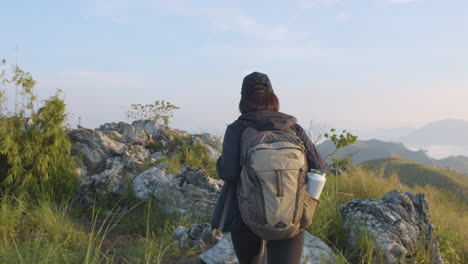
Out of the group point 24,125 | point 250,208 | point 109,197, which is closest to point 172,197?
point 109,197

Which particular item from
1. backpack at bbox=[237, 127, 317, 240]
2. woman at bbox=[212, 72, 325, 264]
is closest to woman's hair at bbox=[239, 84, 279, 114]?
woman at bbox=[212, 72, 325, 264]

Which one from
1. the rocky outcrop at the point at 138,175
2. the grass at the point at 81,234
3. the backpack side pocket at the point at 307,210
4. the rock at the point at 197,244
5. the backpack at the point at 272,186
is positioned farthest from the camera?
the rocky outcrop at the point at 138,175

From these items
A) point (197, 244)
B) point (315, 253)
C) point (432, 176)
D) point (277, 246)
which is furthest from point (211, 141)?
point (432, 176)

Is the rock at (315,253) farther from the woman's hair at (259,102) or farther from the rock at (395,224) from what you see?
the woman's hair at (259,102)

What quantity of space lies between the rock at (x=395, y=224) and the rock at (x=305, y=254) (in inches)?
23.5

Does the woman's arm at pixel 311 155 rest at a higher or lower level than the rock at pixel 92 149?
higher

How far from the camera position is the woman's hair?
3.01m

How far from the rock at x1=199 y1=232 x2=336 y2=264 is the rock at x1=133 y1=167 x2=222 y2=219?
1.89 metres

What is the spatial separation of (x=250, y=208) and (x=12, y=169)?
5798 millimetres

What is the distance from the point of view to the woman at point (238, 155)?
290 centimetres

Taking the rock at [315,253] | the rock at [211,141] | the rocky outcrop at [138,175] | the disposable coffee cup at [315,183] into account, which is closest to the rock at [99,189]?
the rocky outcrop at [138,175]

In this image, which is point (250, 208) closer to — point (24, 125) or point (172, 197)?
point (172, 197)

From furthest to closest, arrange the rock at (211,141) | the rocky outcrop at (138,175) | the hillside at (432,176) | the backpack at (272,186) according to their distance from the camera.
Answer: the hillside at (432,176), the rock at (211,141), the rocky outcrop at (138,175), the backpack at (272,186)

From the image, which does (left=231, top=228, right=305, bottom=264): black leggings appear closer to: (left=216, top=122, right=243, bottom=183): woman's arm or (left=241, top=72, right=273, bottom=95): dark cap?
(left=216, top=122, right=243, bottom=183): woman's arm
